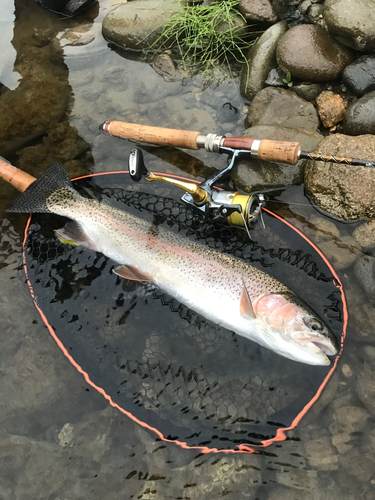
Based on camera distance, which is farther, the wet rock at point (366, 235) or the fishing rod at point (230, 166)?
the wet rock at point (366, 235)

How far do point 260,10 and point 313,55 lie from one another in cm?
100

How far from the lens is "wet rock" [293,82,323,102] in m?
3.74

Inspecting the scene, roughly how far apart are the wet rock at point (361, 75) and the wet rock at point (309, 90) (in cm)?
27

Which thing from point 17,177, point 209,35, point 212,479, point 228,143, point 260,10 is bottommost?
point 212,479

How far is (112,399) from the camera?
9.15 feet

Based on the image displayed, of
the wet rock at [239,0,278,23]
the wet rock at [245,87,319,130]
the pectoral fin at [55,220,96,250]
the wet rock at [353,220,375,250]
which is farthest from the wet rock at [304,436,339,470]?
the wet rock at [239,0,278,23]

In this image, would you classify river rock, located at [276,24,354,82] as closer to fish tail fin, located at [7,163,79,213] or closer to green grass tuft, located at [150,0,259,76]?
green grass tuft, located at [150,0,259,76]

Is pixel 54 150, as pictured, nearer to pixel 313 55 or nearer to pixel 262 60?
pixel 262 60

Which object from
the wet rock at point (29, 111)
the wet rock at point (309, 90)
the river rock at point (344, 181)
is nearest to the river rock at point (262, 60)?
the wet rock at point (309, 90)

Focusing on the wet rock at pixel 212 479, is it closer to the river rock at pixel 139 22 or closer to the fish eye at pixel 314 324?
the fish eye at pixel 314 324

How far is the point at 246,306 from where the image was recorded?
9.07ft

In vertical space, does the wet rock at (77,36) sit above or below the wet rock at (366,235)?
above

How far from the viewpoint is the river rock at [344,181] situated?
10.2 ft

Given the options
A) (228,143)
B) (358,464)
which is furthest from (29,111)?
(358,464)
